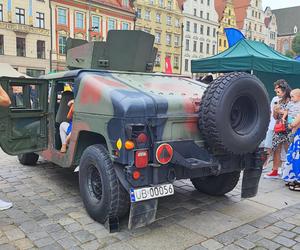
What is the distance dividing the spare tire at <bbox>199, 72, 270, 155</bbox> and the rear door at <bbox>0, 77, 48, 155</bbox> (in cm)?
241

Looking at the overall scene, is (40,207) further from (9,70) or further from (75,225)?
(9,70)

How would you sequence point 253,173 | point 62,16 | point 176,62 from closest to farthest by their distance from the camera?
point 253,173 → point 62,16 → point 176,62

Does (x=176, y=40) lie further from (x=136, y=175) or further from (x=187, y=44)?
(x=136, y=175)

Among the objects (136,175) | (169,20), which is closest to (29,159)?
(136,175)

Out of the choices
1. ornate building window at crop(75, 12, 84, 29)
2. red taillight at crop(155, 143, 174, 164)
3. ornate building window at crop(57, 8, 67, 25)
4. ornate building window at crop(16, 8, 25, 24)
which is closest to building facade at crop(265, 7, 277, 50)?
ornate building window at crop(75, 12, 84, 29)

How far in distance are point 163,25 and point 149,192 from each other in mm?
48378

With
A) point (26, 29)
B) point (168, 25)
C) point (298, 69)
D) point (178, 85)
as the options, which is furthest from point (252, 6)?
point (178, 85)

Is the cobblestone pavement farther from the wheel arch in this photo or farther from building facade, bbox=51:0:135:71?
building facade, bbox=51:0:135:71

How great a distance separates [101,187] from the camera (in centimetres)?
371

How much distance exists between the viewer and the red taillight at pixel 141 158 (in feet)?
10.4

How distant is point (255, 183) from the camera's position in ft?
13.8

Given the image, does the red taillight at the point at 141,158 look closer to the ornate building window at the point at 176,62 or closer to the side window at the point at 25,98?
the side window at the point at 25,98

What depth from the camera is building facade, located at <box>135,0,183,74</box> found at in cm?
4606

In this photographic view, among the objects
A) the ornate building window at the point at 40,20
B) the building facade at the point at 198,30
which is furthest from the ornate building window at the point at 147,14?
the ornate building window at the point at 40,20
